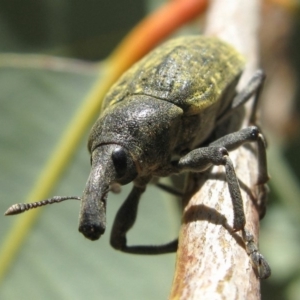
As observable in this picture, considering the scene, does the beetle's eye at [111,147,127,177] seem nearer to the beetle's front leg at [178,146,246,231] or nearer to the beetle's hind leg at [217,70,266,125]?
the beetle's front leg at [178,146,246,231]

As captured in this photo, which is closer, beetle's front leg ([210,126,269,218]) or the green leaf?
beetle's front leg ([210,126,269,218])

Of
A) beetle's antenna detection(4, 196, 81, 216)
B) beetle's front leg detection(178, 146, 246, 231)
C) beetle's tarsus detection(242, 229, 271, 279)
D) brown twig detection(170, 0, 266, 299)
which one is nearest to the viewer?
brown twig detection(170, 0, 266, 299)

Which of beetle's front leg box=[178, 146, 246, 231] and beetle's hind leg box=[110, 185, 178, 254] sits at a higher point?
beetle's front leg box=[178, 146, 246, 231]

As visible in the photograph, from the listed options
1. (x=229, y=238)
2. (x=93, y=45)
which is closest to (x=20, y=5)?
(x=93, y=45)

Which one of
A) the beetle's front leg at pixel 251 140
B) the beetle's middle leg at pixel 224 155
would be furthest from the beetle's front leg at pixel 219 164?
the beetle's front leg at pixel 251 140

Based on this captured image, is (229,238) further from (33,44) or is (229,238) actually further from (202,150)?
(33,44)

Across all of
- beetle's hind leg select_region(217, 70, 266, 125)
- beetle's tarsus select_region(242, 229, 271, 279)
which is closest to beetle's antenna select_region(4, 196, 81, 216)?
beetle's tarsus select_region(242, 229, 271, 279)
